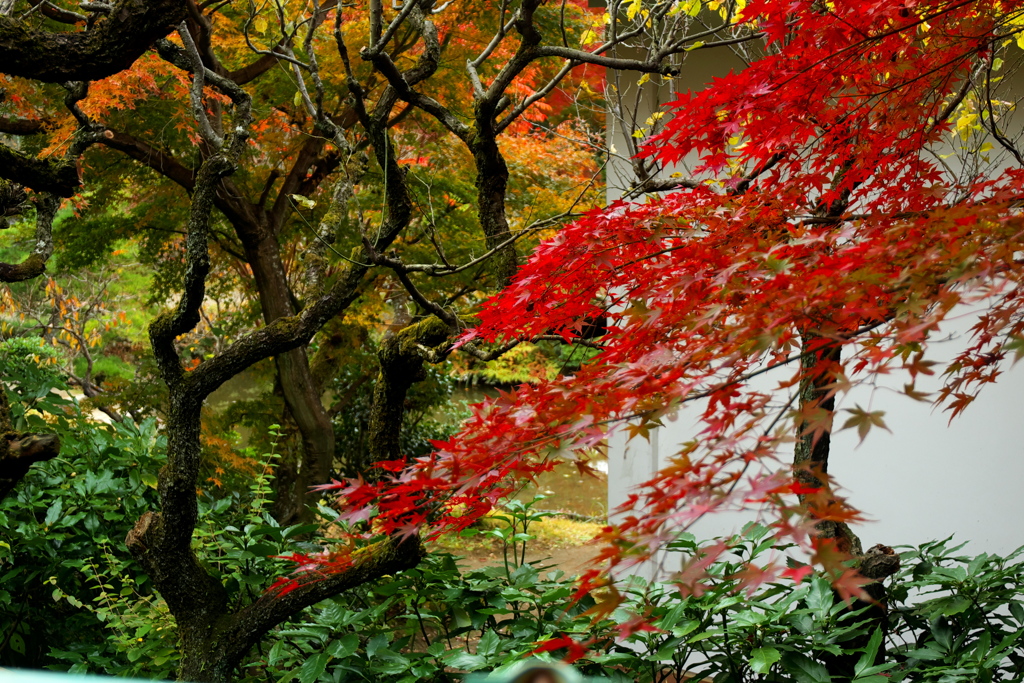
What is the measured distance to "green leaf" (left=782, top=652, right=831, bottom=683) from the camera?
7.65ft

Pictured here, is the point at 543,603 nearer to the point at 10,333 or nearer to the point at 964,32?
the point at 964,32

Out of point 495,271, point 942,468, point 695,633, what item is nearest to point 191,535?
point 495,271

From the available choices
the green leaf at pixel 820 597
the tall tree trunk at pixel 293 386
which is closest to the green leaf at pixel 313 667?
the green leaf at pixel 820 597

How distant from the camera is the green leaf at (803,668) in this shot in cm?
233

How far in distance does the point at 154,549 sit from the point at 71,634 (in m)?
0.83

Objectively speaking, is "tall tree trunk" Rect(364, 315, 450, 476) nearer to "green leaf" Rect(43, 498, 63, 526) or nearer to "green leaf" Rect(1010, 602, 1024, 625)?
"green leaf" Rect(43, 498, 63, 526)

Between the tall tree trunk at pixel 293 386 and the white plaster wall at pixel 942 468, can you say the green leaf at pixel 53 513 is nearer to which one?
the white plaster wall at pixel 942 468

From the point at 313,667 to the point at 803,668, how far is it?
4.95 feet

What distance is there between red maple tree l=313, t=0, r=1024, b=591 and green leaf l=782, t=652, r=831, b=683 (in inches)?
17.8

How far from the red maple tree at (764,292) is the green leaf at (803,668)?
17.8 inches

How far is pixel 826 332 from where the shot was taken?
1250 millimetres

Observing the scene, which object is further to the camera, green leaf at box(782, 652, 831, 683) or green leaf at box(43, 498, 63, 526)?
green leaf at box(43, 498, 63, 526)

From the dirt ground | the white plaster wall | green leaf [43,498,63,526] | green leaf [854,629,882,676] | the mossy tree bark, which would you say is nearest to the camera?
green leaf [854,629,882,676]

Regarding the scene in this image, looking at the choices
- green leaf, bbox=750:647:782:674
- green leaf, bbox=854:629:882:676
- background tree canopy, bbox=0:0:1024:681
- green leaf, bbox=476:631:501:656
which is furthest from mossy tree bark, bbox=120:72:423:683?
green leaf, bbox=854:629:882:676
